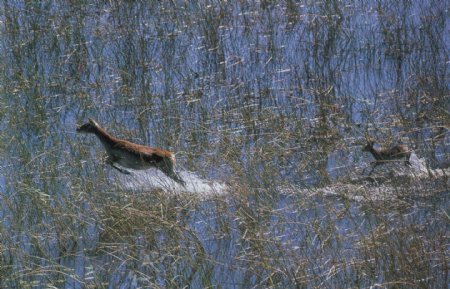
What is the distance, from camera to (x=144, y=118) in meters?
11.4

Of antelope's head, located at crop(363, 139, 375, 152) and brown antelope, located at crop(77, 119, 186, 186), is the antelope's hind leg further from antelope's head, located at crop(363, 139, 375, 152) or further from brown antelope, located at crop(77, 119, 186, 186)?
antelope's head, located at crop(363, 139, 375, 152)

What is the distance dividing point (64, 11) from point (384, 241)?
25.2 ft

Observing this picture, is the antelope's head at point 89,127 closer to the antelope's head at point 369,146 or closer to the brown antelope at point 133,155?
the brown antelope at point 133,155

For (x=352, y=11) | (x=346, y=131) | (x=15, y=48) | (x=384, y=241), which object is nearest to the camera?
(x=384, y=241)

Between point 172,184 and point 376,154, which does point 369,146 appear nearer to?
point 376,154

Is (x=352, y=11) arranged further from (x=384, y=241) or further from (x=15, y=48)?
(x=384, y=241)

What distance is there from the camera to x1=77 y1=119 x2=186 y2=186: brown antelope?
32.0 ft

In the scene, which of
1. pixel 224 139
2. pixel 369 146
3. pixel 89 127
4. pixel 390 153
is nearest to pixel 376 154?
pixel 390 153

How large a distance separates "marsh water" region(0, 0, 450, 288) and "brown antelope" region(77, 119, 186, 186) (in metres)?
0.13

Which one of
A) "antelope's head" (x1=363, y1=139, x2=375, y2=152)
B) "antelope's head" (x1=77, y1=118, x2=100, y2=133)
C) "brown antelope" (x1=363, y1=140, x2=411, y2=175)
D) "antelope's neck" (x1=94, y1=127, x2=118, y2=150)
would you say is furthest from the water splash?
"antelope's head" (x1=363, y1=139, x2=375, y2=152)

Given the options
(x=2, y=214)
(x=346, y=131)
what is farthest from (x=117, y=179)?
(x=346, y=131)

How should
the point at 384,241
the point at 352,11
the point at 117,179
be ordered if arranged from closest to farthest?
the point at 384,241 < the point at 117,179 < the point at 352,11

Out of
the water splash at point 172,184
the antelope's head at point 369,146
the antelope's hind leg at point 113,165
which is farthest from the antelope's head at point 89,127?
the antelope's head at point 369,146

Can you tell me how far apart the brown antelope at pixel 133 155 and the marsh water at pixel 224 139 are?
0.13 m
